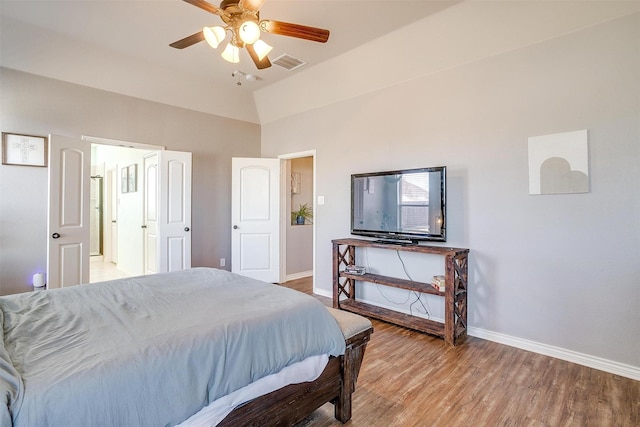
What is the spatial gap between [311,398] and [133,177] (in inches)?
211

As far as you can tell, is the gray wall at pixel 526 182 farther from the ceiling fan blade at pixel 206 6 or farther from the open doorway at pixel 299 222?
the ceiling fan blade at pixel 206 6

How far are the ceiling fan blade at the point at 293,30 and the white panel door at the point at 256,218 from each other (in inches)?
111

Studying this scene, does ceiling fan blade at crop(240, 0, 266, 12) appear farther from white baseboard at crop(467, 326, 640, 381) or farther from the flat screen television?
white baseboard at crop(467, 326, 640, 381)

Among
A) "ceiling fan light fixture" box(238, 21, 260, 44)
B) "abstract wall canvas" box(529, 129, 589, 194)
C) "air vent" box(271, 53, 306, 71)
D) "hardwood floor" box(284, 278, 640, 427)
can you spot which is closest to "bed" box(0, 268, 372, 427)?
"hardwood floor" box(284, 278, 640, 427)

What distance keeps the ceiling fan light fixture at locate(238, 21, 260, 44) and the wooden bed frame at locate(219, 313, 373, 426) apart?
6.31 ft

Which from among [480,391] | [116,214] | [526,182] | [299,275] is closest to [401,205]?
[526,182]

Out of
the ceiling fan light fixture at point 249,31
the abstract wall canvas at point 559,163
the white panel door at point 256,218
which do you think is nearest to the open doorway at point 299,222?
the white panel door at point 256,218

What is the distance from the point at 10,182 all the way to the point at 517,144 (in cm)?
496

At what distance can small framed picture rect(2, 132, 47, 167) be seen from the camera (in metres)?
3.15

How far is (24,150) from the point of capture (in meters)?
3.25

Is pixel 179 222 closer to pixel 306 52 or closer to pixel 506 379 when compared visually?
pixel 306 52

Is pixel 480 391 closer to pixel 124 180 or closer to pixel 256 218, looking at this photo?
pixel 256 218

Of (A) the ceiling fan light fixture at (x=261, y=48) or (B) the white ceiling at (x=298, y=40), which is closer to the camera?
(A) the ceiling fan light fixture at (x=261, y=48)

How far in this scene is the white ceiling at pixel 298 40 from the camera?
2.60 metres
